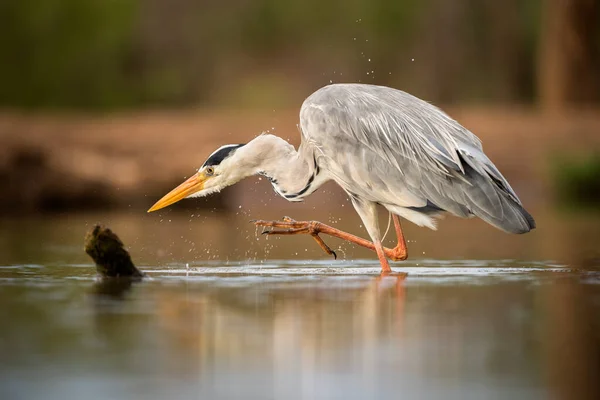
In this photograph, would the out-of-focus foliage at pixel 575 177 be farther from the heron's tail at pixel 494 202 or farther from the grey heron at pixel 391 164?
the heron's tail at pixel 494 202

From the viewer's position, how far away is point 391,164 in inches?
358

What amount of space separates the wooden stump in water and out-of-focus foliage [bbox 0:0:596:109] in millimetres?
20982

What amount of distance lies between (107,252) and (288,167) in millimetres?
1792

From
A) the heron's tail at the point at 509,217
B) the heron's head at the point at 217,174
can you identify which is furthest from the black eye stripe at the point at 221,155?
the heron's tail at the point at 509,217

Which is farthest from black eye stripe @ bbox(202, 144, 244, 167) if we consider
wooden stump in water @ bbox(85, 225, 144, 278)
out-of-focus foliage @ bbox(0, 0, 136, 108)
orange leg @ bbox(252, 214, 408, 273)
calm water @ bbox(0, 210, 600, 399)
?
out-of-focus foliage @ bbox(0, 0, 136, 108)

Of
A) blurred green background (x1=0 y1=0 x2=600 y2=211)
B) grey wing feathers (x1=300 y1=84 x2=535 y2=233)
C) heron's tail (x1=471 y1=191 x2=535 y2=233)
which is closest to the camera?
heron's tail (x1=471 y1=191 x2=535 y2=233)

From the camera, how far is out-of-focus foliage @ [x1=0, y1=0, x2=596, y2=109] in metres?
29.1

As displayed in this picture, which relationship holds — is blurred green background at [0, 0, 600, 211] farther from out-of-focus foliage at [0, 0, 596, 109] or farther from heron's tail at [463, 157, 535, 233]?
heron's tail at [463, 157, 535, 233]

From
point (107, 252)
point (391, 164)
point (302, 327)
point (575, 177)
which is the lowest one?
point (302, 327)

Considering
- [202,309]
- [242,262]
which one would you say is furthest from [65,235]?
[202,309]

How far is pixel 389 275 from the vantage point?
895cm

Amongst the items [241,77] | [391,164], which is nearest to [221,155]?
[391,164]

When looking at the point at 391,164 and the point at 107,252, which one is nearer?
the point at 107,252

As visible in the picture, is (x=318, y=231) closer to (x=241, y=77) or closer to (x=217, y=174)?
(x=217, y=174)
